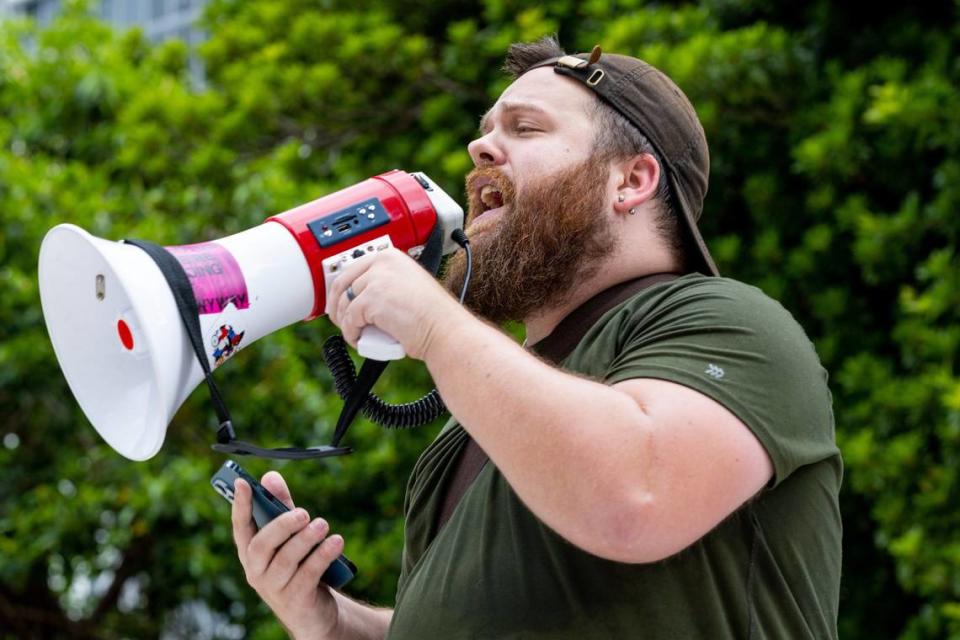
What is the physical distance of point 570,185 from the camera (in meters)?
2.25

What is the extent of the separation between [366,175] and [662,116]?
11.6ft

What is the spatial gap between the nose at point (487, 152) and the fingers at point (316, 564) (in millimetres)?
706

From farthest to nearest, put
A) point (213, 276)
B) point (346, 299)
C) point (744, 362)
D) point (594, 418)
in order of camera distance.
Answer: point (213, 276) < point (346, 299) < point (744, 362) < point (594, 418)

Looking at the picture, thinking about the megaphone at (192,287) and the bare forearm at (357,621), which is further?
the bare forearm at (357,621)

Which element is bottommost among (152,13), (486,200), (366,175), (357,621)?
(152,13)

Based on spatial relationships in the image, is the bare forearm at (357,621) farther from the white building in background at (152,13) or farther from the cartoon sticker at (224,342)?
the white building in background at (152,13)

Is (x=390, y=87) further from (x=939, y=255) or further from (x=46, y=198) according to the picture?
(x=939, y=255)

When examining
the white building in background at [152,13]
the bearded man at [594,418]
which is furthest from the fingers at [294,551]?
the white building in background at [152,13]

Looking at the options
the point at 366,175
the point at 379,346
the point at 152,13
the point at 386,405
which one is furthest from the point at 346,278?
the point at 152,13

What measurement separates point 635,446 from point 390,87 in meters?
4.49

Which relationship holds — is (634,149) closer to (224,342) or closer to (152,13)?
(224,342)

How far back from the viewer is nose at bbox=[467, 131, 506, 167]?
2.31 metres

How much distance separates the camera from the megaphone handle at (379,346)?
1.86 meters

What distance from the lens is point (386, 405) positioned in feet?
7.41
